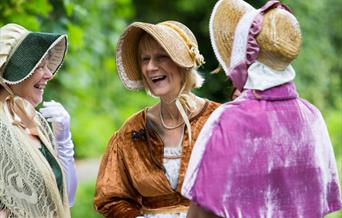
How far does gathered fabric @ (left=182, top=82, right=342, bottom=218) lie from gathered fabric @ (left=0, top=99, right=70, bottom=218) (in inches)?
29.3

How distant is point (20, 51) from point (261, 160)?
1.18 m

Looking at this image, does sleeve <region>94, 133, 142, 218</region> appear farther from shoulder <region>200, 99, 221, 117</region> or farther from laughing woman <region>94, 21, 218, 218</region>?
shoulder <region>200, 99, 221, 117</region>

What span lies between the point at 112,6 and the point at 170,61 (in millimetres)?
7150

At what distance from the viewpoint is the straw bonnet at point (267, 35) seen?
141 inches

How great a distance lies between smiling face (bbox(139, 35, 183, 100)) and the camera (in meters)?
4.30

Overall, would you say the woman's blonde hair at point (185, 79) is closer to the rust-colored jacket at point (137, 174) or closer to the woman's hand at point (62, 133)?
the rust-colored jacket at point (137, 174)

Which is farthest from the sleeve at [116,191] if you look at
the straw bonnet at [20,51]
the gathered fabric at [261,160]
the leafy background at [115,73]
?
the leafy background at [115,73]

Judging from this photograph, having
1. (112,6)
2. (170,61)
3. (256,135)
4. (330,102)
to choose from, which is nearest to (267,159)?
(256,135)

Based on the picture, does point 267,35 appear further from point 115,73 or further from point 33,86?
point 115,73

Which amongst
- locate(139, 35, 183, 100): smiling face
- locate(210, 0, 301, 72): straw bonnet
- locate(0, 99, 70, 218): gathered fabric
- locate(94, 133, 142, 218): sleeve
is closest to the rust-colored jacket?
locate(94, 133, 142, 218): sleeve

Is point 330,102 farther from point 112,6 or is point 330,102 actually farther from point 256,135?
point 256,135

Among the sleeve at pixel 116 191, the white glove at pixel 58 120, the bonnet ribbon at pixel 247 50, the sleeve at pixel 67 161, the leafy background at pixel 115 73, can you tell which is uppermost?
the bonnet ribbon at pixel 247 50

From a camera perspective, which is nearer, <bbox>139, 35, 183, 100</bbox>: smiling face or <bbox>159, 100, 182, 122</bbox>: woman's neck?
<bbox>139, 35, 183, 100</bbox>: smiling face

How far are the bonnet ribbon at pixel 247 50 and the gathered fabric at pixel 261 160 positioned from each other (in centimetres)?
7
